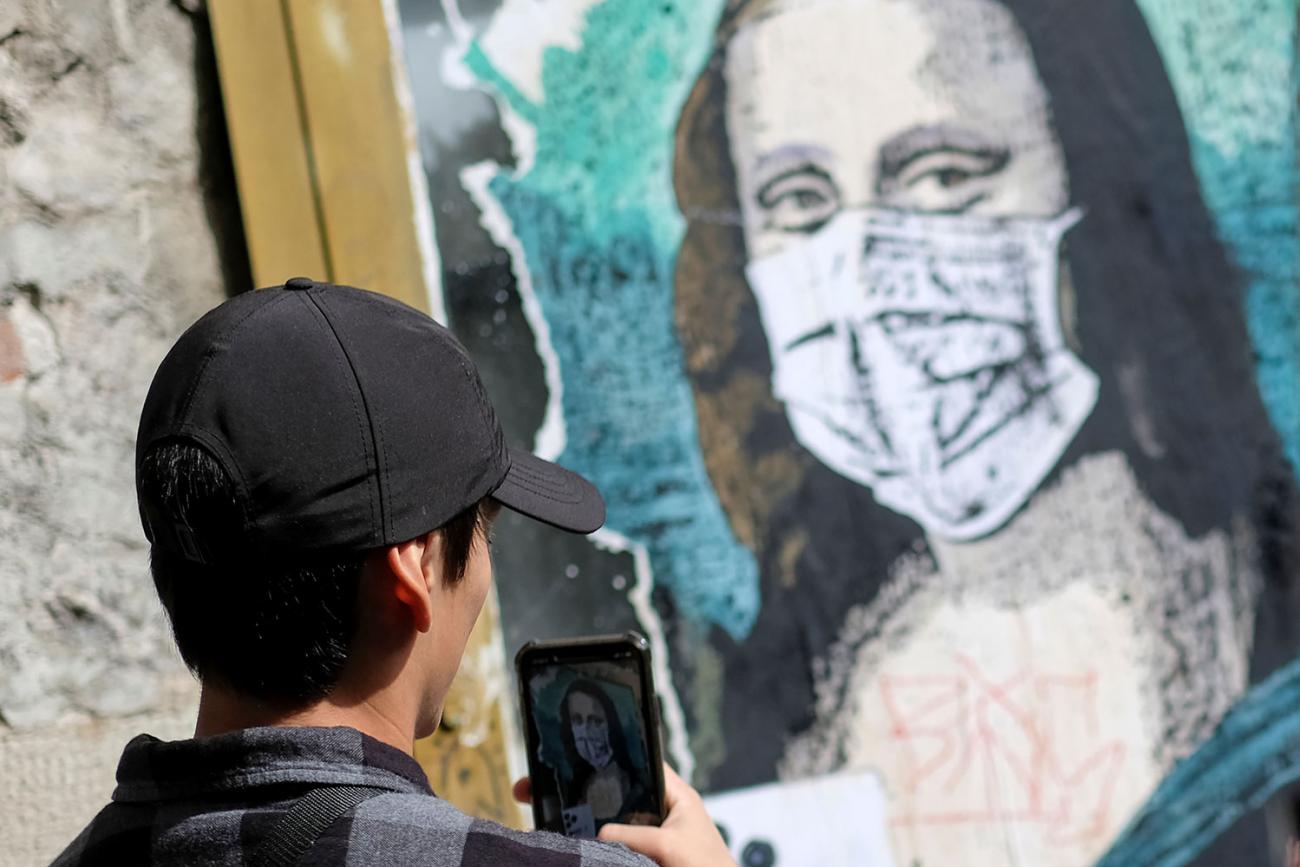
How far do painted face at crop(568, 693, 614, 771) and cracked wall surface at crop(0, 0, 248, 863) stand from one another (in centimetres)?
111

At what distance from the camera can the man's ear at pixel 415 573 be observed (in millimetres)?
1195

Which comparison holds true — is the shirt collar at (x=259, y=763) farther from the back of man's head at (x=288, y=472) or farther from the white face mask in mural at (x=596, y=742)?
the white face mask in mural at (x=596, y=742)

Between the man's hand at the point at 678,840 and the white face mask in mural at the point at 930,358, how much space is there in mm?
1479

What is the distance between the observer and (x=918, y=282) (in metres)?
2.89

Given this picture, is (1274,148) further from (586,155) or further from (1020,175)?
(586,155)

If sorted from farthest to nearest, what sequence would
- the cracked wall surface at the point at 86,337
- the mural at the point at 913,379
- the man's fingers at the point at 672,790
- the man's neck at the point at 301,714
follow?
1. the mural at the point at 913,379
2. the cracked wall surface at the point at 86,337
3. the man's fingers at the point at 672,790
4. the man's neck at the point at 301,714

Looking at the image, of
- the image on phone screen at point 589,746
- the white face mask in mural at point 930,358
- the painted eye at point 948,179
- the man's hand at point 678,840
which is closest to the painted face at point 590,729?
Result: the image on phone screen at point 589,746

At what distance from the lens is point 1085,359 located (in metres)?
2.98

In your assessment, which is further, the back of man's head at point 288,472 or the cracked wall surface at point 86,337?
the cracked wall surface at point 86,337

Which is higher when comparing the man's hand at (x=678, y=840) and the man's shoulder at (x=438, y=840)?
the man's shoulder at (x=438, y=840)

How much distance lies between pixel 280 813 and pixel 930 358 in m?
2.08

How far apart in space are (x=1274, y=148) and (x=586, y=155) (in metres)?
1.69

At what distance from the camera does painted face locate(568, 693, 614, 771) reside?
146 centimetres

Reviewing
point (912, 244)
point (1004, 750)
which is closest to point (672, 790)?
point (1004, 750)
